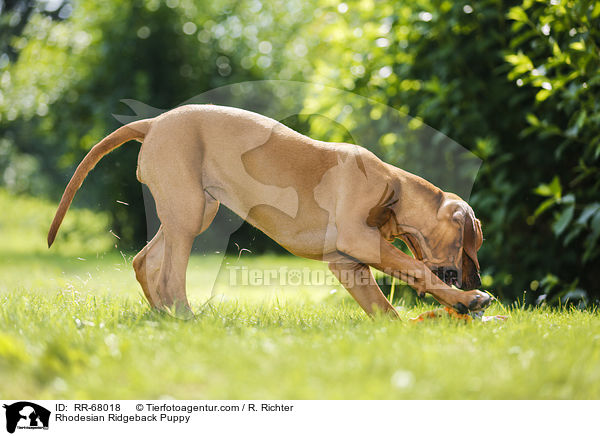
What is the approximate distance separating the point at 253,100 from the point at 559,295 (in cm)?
530

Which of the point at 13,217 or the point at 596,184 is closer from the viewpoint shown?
the point at 596,184

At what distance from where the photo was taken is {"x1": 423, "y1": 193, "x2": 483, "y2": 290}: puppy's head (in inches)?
120

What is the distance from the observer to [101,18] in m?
8.78

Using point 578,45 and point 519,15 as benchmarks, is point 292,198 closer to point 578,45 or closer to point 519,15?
point 578,45

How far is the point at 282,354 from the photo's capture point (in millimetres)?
2043

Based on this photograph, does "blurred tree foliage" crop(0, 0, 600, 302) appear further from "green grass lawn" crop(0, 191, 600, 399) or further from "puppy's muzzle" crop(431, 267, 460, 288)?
"green grass lawn" crop(0, 191, 600, 399)

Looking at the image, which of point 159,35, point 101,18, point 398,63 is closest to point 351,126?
point 398,63
